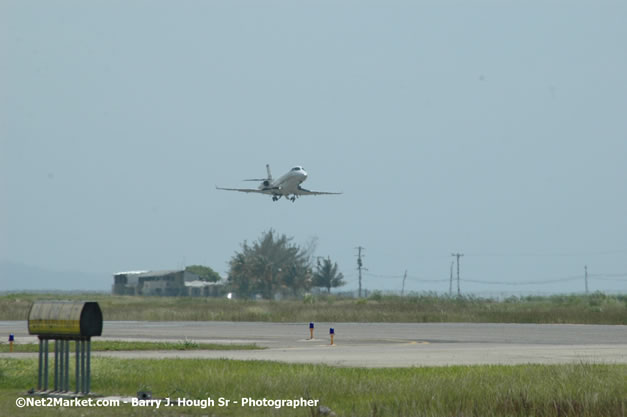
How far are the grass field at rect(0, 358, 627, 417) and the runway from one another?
4268mm

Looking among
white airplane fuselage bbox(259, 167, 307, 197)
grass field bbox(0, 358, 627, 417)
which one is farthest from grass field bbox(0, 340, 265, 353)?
white airplane fuselage bbox(259, 167, 307, 197)

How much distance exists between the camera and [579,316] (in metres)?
72.2

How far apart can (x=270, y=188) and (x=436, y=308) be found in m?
24.7

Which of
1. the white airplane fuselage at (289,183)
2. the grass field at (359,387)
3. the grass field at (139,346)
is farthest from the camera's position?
the white airplane fuselage at (289,183)

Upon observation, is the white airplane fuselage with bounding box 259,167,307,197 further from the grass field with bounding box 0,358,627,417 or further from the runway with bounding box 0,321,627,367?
the grass field with bounding box 0,358,627,417

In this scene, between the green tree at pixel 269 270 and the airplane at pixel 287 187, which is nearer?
the airplane at pixel 287 187

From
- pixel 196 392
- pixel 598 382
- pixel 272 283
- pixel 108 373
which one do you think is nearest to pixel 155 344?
pixel 108 373

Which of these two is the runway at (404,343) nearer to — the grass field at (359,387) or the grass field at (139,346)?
the grass field at (139,346)

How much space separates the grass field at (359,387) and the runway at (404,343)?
4.27 metres

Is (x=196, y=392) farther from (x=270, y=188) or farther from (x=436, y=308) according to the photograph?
(x=270, y=188)

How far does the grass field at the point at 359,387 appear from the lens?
2116 cm

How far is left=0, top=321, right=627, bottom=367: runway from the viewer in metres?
34.6

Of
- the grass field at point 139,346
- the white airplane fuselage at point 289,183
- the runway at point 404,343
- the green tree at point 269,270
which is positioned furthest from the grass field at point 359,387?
the green tree at point 269,270

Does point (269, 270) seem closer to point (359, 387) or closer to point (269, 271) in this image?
point (269, 271)
